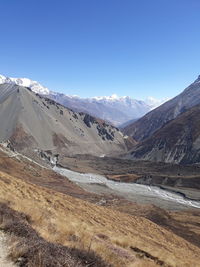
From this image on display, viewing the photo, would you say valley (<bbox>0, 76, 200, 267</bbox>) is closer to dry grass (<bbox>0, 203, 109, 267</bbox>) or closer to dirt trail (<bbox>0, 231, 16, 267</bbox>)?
dry grass (<bbox>0, 203, 109, 267</bbox>)

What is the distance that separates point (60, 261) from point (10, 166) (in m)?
82.4

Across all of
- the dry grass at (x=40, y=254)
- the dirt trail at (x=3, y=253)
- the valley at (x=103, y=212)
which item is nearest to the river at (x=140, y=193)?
the valley at (x=103, y=212)

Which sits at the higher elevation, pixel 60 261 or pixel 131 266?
pixel 60 261

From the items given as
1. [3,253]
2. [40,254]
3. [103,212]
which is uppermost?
[40,254]

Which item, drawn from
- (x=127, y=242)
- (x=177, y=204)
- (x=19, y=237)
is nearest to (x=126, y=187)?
(x=177, y=204)

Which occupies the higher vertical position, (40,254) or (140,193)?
(40,254)

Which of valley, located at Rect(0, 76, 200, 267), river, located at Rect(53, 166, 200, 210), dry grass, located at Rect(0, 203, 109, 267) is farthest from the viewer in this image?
river, located at Rect(53, 166, 200, 210)

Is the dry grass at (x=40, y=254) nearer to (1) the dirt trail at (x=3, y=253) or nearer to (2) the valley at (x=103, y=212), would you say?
(2) the valley at (x=103, y=212)

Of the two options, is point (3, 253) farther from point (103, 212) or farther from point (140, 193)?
point (140, 193)

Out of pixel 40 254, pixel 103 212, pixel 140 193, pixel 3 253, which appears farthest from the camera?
pixel 140 193

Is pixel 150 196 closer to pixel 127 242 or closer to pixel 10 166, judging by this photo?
pixel 10 166

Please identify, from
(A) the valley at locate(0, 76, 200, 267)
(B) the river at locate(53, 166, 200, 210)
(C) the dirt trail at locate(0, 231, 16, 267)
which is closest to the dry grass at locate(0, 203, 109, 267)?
(A) the valley at locate(0, 76, 200, 267)

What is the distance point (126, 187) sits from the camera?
119875 mm

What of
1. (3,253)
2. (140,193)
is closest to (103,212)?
(3,253)
